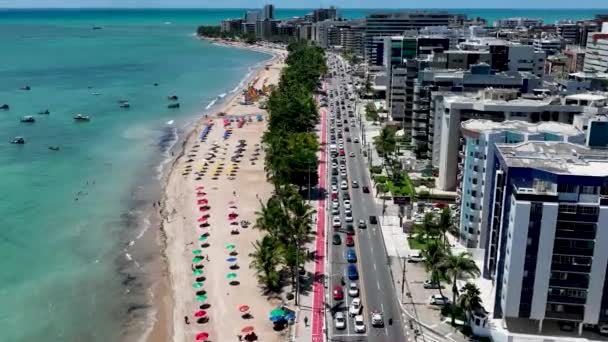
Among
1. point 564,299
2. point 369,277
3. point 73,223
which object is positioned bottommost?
point 73,223

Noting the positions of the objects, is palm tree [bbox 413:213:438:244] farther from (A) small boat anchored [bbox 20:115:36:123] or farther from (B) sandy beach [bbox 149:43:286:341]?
(A) small boat anchored [bbox 20:115:36:123]

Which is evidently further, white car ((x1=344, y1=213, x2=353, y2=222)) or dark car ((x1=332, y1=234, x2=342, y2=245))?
white car ((x1=344, y1=213, x2=353, y2=222))

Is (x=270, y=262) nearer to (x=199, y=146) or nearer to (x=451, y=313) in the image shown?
(x=451, y=313)

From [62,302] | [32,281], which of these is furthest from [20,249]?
[62,302]

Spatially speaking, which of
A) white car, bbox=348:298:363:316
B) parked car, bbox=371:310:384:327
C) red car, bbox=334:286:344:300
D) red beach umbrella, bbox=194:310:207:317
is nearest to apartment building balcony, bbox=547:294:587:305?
parked car, bbox=371:310:384:327

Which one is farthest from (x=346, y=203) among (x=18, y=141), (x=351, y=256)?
(x=18, y=141)

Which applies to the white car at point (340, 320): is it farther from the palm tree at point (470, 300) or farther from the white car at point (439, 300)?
the palm tree at point (470, 300)

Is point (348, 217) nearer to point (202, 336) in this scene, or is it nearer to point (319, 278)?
point (319, 278)
